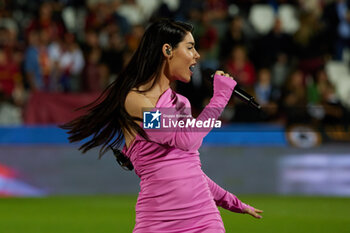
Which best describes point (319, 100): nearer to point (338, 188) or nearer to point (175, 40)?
point (338, 188)

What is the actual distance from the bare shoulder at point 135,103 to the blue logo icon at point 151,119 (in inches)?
1.6

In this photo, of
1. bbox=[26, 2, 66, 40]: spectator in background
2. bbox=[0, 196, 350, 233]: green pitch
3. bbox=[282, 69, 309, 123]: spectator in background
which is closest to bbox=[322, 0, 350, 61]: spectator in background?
bbox=[282, 69, 309, 123]: spectator in background

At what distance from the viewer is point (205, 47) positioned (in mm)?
14383

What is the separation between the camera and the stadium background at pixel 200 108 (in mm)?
10664

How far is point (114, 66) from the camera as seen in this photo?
13836 mm

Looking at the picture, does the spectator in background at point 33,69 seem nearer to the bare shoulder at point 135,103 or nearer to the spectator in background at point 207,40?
the spectator in background at point 207,40

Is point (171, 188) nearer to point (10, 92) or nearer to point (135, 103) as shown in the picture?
point (135, 103)

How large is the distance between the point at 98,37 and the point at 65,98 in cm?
263

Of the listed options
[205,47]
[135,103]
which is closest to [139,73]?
[135,103]

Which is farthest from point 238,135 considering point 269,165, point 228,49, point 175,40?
point 175,40

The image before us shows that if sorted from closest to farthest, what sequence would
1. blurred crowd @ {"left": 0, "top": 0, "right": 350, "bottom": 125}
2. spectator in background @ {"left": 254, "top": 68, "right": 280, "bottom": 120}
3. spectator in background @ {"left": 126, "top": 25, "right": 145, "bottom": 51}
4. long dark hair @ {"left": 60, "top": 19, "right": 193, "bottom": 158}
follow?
long dark hair @ {"left": 60, "top": 19, "right": 193, "bottom": 158} → blurred crowd @ {"left": 0, "top": 0, "right": 350, "bottom": 125} → spectator in background @ {"left": 254, "top": 68, "right": 280, "bottom": 120} → spectator in background @ {"left": 126, "top": 25, "right": 145, "bottom": 51}

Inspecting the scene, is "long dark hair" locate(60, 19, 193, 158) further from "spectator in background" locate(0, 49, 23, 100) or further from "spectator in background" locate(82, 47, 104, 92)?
"spectator in background" locate(0, 49, 23, 100)

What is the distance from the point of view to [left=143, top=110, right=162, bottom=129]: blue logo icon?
12.3 feet

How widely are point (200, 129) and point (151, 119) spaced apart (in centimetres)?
30
